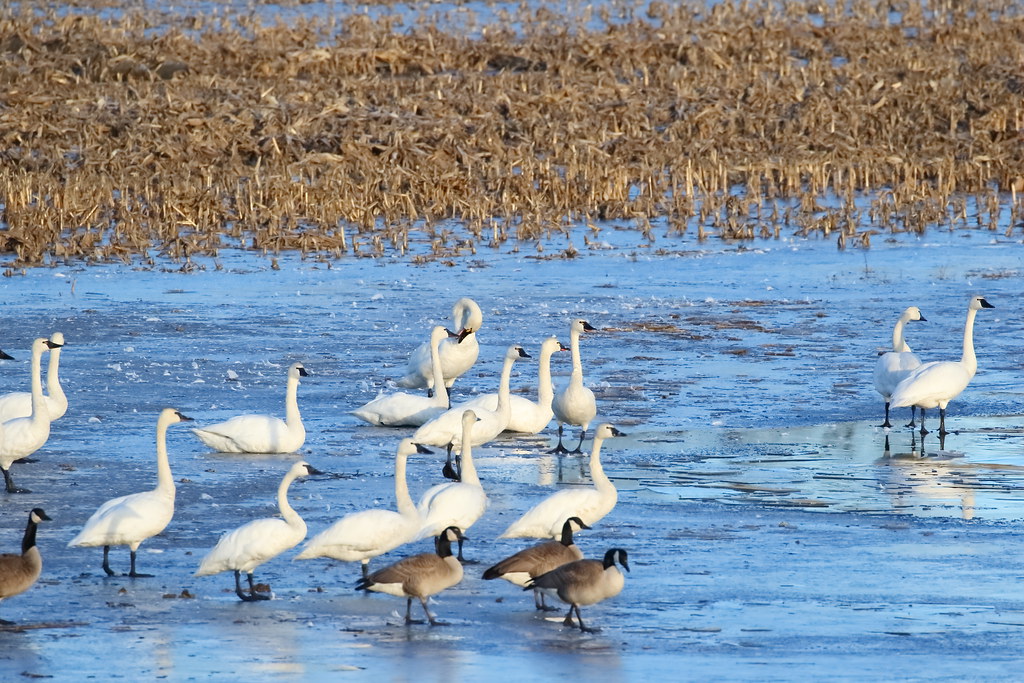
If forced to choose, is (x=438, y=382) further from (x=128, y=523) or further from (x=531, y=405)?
(x=128, y=523)

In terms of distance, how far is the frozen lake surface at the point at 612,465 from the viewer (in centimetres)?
663

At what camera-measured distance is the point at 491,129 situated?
2434 cm

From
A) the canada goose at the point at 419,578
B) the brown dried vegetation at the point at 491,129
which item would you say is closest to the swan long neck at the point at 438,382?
the canada goose at the point at 419,578

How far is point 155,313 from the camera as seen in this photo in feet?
49.9

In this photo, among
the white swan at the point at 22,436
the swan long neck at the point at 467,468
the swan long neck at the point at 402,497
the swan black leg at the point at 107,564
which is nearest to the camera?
the swan black leg at the point at 107,564

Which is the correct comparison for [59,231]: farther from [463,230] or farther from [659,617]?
[659,617]

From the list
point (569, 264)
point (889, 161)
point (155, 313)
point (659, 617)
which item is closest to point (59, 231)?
point (155, 313)

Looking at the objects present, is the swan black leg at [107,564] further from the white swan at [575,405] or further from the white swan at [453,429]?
the white swan at [575,405]

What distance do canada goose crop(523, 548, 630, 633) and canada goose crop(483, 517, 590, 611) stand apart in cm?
29

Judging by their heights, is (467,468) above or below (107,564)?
above

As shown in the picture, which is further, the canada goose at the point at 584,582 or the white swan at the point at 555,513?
the white swan at the point at 555,513

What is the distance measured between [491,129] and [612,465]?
575 inches

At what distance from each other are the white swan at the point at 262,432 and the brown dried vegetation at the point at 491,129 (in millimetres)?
7661

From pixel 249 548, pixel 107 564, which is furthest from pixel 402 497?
pixel 107 564
